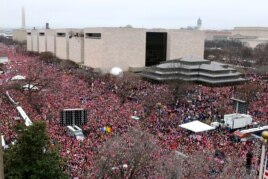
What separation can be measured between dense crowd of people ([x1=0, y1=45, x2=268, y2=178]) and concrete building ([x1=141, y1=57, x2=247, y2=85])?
5478 mm

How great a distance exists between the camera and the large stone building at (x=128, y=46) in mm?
57906

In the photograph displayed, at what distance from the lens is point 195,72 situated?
48969mm

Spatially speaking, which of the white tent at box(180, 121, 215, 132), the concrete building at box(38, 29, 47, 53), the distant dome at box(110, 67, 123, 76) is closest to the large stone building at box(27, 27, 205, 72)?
the distant dome at box(110, 67, 123, 76)

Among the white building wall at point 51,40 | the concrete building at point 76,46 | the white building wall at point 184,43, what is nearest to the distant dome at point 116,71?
the white building wall at point 184,43

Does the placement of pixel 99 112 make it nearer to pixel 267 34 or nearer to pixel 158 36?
pixel 158 36

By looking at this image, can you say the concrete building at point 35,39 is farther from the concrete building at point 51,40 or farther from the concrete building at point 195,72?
the concrete building at point 195,72

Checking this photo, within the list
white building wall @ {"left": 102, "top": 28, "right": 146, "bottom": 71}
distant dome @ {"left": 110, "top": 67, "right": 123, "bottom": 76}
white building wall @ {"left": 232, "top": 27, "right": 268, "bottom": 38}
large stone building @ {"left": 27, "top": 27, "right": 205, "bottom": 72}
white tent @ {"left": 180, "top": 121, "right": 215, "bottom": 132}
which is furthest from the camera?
white building wall @ {"left": 232, "top": 27, "right": 268, "bottom": 38}

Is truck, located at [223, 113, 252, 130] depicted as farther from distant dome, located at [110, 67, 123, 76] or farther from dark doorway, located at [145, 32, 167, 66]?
dark doorway, located at [145, 32, 167, 66]

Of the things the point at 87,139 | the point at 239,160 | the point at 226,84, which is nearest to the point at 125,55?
the point at 226,84

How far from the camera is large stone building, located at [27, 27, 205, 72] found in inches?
2280

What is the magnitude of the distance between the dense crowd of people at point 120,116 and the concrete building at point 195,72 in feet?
18.0

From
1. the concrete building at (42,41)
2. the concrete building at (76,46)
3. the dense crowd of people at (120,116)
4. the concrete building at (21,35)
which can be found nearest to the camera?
the dense crowd of people at (120,116)

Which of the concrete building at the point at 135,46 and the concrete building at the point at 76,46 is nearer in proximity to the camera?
the concrete building at the point at 135,46

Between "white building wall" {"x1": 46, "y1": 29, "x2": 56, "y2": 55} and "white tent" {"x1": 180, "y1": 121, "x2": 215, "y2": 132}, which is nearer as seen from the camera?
"white tent" {"x1": 180, "y1": 121, "x2": 215, "y2": 132}
